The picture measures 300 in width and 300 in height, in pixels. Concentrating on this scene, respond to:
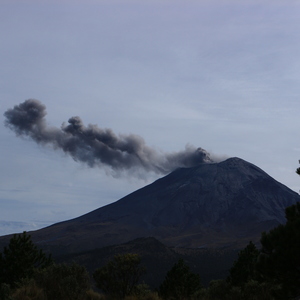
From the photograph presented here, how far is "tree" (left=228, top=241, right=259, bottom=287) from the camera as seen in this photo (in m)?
36.5

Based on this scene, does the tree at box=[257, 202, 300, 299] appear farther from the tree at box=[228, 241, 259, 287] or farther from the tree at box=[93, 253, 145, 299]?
the tree at box=[228, 241, 259, 287]

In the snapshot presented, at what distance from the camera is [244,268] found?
38.2m

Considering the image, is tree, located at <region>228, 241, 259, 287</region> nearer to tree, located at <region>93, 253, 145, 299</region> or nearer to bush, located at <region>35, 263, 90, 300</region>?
tree, located at <region>93, 253, 145, 299</region>

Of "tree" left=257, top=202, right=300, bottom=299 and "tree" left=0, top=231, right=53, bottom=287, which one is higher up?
"tree" left=0, top=231, right=53, bottom=287

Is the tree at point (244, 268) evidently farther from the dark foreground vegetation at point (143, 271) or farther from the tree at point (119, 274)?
the tree at point (119, 274)

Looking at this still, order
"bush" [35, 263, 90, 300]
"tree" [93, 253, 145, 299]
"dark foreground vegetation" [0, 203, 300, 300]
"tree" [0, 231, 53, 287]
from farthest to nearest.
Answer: "tree" [0, 231, 53, 287], "tree" [93, 253, 145, 299], "bush" [35, 263, 90, 300], "dark foreground vegetation" [0, 203, 300, 300]

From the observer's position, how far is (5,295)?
68.7 feet

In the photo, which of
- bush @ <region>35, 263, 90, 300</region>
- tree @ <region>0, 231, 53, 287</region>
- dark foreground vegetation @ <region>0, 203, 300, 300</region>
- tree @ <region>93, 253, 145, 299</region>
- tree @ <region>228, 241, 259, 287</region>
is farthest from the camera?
tree @ <region>0, 231, 53, 287</region>

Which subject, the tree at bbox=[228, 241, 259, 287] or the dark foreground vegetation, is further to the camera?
the tree at bbox=[228, 241, 259, 287]

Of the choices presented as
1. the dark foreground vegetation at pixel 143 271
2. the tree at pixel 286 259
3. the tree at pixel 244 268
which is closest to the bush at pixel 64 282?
the dark foreground vegetation at pixel 143 271

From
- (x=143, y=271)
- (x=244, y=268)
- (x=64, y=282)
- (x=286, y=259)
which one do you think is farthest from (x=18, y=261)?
(x=286, y=259)

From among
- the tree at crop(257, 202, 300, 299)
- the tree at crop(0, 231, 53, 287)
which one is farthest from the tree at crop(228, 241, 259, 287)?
the tree at crop(0, 231, 53, 287)

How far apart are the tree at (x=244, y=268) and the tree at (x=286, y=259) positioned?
15550mm

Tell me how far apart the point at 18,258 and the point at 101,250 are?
430 feet
